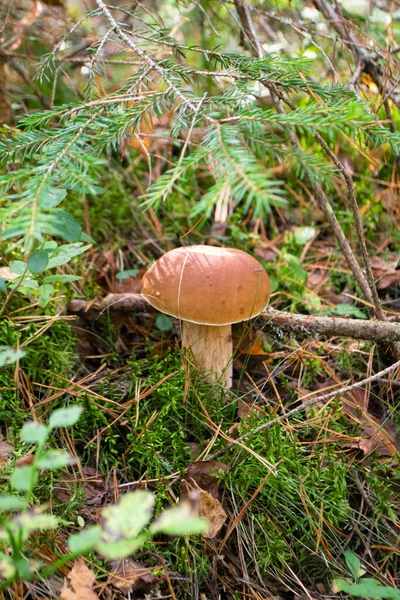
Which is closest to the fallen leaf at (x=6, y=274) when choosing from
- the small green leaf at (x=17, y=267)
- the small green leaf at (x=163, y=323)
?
the small green leaf at (x=17, y=267)

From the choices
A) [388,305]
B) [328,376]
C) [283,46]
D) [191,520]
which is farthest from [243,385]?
[283,46]

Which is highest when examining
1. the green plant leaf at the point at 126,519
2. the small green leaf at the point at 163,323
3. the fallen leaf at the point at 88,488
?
the green plant leaf at the point at 126,519

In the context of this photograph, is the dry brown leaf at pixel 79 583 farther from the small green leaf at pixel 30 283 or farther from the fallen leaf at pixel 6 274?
the fallen leaf at pixel 6 274

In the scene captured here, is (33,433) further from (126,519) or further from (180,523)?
(180,523)

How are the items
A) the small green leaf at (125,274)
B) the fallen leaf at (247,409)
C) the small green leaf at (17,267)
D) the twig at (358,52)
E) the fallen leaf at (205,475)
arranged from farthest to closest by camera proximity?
the small green leaf at (125,274) → the twig at (358,52) → the fallen leaf at (247,409) → the small green leaf at (17,267) → the fallen leaf at (205,475)

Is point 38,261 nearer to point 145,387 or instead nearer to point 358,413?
point 145,387

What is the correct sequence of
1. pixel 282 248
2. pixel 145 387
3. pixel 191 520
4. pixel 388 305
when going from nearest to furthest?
pixel 191 520 → pixel 145 387 → pixel 388 305 → pixel 282 248

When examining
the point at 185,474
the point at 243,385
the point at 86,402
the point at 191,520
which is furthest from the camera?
the point at 243,385

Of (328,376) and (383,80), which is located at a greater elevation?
(383,80)
